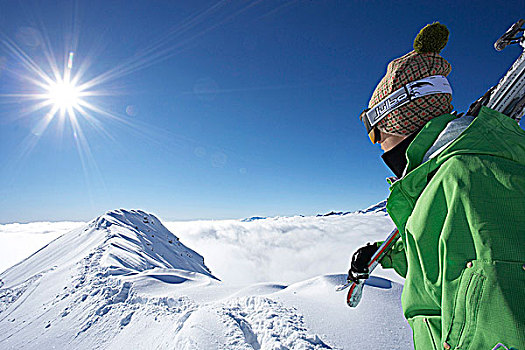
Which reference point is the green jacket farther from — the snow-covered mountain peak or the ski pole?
the snow-covered mountain peak

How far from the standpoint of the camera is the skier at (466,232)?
67cm

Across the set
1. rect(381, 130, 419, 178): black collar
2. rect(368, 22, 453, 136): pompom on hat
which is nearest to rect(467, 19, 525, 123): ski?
rect(368, 22, 453, 136): pompom on hat

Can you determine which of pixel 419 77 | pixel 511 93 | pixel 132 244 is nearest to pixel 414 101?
pixel 419 77

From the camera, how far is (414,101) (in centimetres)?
133

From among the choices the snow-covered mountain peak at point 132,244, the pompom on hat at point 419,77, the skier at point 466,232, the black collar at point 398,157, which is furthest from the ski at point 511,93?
the snow-covered mountain peak at point 132,244

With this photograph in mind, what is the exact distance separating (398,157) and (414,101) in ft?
1.06

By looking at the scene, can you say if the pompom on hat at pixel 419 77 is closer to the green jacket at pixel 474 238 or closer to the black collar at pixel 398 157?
the black collar at pixel 398 157

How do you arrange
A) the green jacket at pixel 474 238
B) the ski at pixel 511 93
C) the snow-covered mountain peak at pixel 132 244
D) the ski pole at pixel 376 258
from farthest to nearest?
1. the snow-covered mountain peak at pixel 132 244
2. the ski at pixel 511 93
3. the ski pole at pixel 376 258
4. the green jacket at pixel 474 238

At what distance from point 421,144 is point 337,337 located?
2752 mm

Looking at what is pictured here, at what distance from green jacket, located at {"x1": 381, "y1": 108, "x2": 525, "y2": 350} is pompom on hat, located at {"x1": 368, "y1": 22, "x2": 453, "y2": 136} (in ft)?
1.19

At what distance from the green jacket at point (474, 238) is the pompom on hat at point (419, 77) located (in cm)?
36

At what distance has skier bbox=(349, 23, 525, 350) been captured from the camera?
0.67m

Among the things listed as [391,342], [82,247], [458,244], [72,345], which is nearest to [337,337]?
[391,342]

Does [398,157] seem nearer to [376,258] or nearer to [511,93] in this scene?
[376,258]
